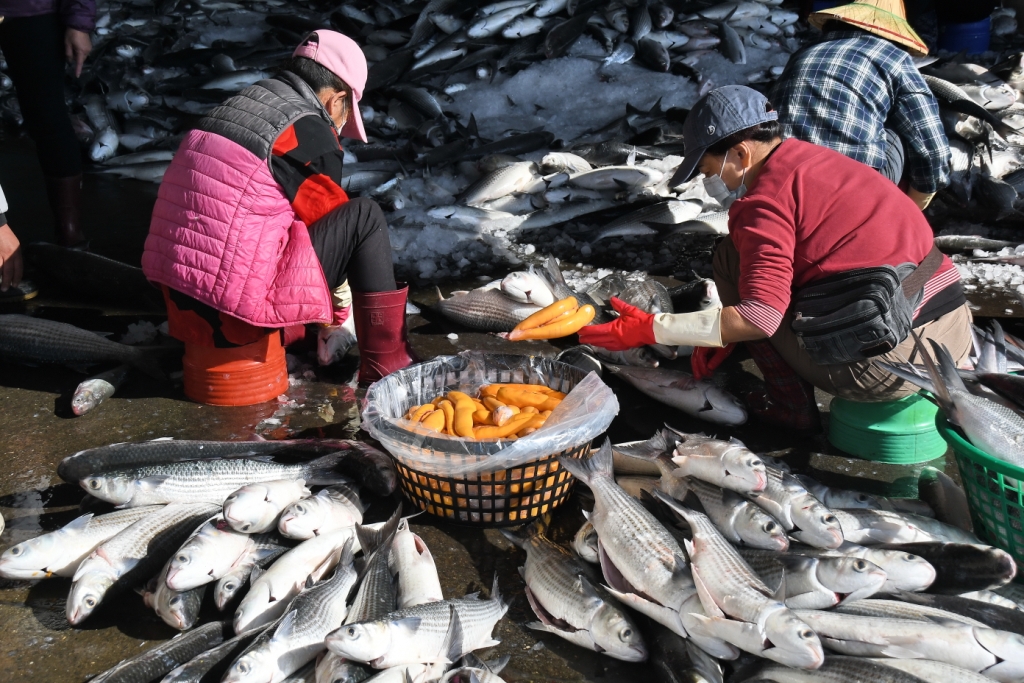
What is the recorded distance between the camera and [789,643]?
2.24m

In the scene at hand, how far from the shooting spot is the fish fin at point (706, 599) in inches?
94.0

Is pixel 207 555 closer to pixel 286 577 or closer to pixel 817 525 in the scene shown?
pixel 286 577

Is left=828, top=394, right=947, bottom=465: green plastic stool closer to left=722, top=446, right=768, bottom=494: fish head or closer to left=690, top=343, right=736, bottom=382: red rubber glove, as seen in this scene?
left=690, top=343, right=736, bottom=382: red rubber glove

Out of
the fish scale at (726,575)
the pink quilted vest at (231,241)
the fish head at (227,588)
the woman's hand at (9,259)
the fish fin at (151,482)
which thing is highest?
the pink quilted vest at (231,241)

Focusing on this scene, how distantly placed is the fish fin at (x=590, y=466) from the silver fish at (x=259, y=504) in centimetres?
96

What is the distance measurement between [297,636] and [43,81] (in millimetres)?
4400

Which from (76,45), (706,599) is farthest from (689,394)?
(76,45)

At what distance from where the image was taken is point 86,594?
2.67 metres

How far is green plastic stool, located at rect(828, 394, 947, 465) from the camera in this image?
11.6 feet

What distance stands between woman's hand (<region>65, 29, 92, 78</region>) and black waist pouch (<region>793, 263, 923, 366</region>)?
4559 mm

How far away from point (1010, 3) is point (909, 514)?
379 inches

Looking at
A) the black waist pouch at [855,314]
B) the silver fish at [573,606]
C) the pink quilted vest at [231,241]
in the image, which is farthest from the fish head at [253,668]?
the black waist pouch at [855,314]

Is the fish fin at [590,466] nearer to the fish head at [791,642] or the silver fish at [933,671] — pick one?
the fish head at [791,642]

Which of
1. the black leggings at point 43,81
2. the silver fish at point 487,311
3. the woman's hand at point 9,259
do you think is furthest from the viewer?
the black leggings at point 43,81
